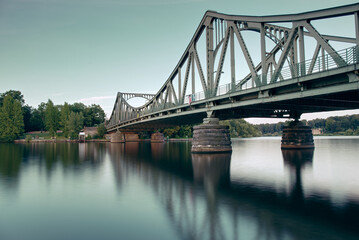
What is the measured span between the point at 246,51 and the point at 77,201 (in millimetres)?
25458

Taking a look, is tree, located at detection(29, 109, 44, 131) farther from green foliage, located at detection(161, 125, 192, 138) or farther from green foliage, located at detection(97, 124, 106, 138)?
green foliage, located at detection(161, 125, 192, 138)

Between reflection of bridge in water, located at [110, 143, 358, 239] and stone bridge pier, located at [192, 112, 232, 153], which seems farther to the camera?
stone bridge pier, located at [192, 112, 232, 153]

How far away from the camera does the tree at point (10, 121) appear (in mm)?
116938

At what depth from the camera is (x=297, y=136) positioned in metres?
50.3

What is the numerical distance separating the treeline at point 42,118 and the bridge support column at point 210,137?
102m

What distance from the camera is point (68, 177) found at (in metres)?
22.3

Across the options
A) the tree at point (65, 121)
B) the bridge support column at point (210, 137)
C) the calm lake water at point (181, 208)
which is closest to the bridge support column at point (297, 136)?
the bridge support column at point (210, 137)

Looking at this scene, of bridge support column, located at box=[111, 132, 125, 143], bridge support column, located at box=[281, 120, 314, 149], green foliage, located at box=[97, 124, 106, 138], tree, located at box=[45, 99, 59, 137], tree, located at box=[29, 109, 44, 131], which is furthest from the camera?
tree, located at box=[29, 109, 44, 131]

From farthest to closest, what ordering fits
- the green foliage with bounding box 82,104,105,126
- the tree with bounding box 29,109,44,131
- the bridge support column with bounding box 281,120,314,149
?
the green foliage with bounding box 82,104,105,126, the tree with bounding box 29,109,44,131, the bridge support column with bounding box 281,120,314,149

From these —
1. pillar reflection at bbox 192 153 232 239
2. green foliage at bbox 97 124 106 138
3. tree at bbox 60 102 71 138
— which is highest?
tree at bbox 60 102 71 138

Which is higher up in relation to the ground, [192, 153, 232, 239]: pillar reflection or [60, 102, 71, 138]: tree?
[60, 102, 71, 138]: tree

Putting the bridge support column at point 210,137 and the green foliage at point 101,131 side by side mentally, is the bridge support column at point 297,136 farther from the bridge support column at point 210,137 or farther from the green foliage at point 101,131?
the green foliage at point 101,131

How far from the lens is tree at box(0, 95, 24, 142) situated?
117m

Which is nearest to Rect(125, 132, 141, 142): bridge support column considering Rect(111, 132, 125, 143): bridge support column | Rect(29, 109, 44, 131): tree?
Rect(111, 132, 125, 143): bridge support column
